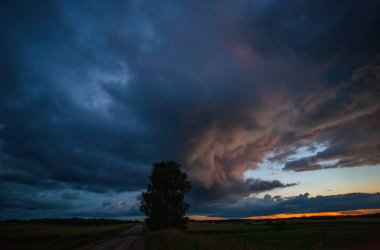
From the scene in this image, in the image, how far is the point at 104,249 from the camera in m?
31.6

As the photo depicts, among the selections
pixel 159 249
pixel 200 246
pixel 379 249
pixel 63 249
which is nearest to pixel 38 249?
pixel 63 249

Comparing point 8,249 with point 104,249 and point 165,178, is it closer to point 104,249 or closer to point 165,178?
point 104,249

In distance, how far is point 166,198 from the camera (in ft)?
208

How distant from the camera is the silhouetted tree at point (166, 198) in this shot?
62.0 metres

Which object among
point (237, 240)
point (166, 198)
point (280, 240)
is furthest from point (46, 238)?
point (280, 240)

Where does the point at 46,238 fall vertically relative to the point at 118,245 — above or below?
above

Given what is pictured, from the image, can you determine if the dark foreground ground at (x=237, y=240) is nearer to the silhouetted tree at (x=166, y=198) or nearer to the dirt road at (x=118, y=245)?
the dirt road at (x=118, y=245)

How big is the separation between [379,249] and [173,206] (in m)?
45.6

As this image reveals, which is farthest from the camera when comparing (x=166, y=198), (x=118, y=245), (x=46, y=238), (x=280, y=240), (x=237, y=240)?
(x=166, y=198)

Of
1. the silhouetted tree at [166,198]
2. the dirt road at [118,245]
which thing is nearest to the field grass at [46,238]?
the dirt road at [118,245]

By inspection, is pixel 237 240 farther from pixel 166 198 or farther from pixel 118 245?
pixel 166 198

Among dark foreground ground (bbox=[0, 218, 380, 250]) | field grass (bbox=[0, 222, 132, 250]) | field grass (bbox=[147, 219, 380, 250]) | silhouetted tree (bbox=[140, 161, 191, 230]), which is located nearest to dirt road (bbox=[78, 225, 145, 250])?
dark foreground ground (bbox=[0, 218, 380, 250])

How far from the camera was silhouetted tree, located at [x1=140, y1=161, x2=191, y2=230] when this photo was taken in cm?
6203

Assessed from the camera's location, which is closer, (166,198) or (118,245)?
(118,245)
